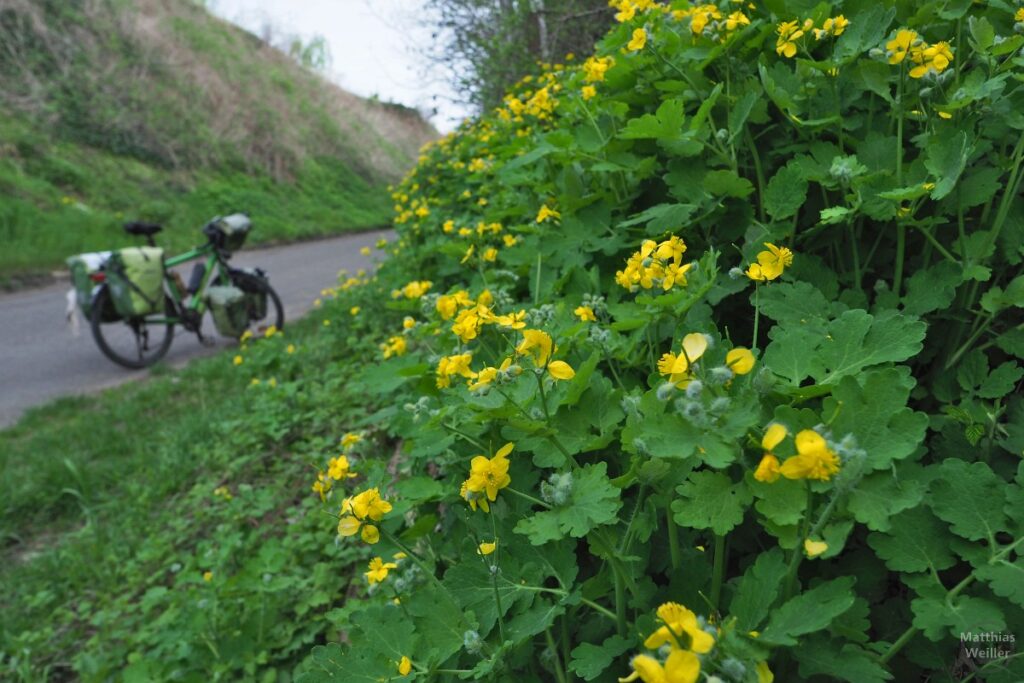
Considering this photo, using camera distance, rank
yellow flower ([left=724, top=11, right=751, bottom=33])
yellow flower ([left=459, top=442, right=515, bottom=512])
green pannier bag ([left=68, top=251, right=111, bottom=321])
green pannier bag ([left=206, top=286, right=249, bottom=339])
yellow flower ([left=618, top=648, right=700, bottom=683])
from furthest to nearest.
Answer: green pannier bag ([left=206, top=286, right=249, bottom=339])
green pannier bag ([left=68, top=251, right=111, bottom=321])
yellow flower ([left=724, top=11, right=751, bottom=33])
yellow flower ([left=459, top=442, right=515, bottom=512])
yellow flower ([left=618, top=648, right=700, bottom=683])

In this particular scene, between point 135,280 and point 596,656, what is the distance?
236 inches

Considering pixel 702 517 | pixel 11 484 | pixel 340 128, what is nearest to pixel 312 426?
pixel 11 484

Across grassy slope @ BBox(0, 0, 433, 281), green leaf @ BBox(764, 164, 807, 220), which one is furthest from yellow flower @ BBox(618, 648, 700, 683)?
grassy slope @ BBox(0, 0, 433, 281)

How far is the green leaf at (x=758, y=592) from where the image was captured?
2.31 ft

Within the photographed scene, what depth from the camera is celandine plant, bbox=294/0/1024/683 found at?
717 mm

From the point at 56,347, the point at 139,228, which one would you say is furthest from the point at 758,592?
the point at 56,347

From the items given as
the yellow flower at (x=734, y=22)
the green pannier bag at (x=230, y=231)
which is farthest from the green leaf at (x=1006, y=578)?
the green pannier bag at (x=230, y=231)

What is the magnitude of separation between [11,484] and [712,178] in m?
4.16

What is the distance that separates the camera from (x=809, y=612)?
0.68m

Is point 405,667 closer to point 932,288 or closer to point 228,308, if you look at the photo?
point 932,288

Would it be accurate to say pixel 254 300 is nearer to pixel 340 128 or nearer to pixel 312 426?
pixel 312 426

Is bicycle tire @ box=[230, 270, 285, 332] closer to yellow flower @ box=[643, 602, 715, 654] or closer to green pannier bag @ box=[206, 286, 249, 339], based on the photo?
green pannier bag @ box=[206, 286, 249, 339]

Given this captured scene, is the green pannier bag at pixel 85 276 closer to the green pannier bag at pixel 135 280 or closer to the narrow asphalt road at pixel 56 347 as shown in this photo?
the green pannier bag at pixel 135 280

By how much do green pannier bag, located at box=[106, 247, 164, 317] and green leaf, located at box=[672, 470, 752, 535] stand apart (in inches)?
237
